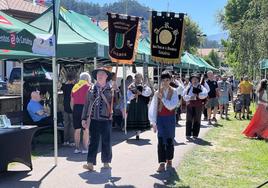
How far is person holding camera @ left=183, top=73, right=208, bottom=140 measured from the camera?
13430 mm

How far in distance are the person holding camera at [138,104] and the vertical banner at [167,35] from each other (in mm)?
2917

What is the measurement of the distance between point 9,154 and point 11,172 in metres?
0.79

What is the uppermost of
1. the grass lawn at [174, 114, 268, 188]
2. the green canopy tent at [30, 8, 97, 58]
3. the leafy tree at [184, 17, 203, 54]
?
the leafy tree at [184, 17, 203, 54]

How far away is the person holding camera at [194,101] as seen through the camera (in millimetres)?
13430

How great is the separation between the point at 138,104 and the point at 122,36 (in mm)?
2042

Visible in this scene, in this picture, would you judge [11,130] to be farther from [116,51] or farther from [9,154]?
[116,51]

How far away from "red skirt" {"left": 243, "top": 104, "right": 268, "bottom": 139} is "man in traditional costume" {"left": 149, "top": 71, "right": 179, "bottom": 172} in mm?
5963

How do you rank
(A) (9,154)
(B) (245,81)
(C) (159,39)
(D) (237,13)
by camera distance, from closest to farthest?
1. (A) (9,154)
2. (C) (159,39)
3. (B) (245,81)
4. (D) (237,13)

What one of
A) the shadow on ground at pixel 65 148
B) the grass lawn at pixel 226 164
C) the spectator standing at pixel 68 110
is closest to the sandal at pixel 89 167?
the shadow on ground at pixel 65 148

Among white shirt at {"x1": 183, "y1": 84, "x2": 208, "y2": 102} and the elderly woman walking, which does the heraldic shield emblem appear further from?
the elderly woman walking

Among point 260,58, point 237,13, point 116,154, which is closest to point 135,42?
point 116,154

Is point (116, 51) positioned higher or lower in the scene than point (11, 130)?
higher

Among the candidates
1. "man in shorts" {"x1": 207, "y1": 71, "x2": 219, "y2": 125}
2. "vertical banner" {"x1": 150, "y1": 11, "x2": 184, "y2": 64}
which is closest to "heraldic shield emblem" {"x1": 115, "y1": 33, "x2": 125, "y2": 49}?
"vertical banner" {"x1": 150, "y1": 11, "x2": 184, "y2": 64}

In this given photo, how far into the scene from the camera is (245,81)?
21359 mm
